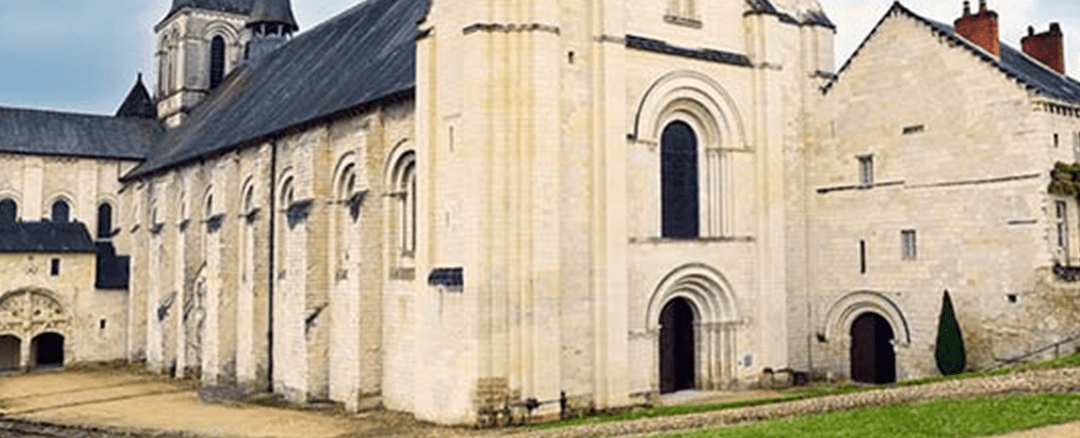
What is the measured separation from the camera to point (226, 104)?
42.9 m

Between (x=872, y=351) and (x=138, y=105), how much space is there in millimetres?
45768

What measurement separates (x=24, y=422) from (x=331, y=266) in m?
9.42

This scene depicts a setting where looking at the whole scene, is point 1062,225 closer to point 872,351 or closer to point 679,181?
point 872,351

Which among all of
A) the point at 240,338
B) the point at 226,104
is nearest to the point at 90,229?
the point at 226,104

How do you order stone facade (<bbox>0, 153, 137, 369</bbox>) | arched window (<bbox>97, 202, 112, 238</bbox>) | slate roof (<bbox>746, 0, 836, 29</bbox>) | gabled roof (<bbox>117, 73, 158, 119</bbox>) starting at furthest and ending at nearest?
gabled roof (<bbox>117, 73, 158, 119</bbox>) → arched window (<bbox>97, 202, 112, 238</bbox>) → stone facade (<bbox>0, 153, 137, 369</bbox>) → slate roof (<bbox>746, 0, 836, 29</bbox>)

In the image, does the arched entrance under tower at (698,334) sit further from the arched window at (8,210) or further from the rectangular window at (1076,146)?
the arched window at (8,210)

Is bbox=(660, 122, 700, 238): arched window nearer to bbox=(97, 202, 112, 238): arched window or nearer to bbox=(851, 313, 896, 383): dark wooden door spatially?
bbox=(851, 313, 896, 383): dark wooden door

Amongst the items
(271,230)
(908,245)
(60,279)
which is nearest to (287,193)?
(271,230)

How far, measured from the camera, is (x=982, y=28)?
25.2m

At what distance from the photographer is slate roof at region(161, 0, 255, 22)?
51625 millimetres

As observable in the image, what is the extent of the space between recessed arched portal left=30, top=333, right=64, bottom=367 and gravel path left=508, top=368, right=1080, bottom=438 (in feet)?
105

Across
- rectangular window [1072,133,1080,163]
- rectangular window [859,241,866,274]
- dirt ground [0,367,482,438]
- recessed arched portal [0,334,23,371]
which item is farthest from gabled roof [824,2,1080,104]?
recessed arched portal [0,334,23,371]

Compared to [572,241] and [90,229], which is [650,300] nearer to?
[572,241]

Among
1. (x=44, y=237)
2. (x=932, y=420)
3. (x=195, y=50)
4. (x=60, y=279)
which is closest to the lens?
(x=932, y=420)
